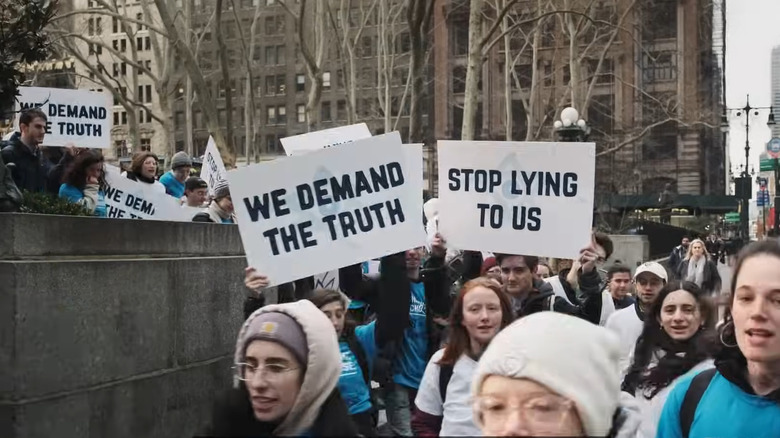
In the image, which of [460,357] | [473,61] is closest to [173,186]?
[460,357]

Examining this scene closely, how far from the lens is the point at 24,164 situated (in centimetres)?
815

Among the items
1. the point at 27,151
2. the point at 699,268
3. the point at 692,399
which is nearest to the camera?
the point at 692,399

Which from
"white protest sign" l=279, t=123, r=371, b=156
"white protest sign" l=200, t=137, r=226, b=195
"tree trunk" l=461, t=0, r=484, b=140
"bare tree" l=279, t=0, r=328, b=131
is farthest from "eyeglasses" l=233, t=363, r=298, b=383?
"tree trunk" l=461, t=0, r=484, b=140

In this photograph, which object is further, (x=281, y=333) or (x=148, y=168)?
(x=148, y=168)

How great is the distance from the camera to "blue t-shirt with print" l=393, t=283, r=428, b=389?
5.94m

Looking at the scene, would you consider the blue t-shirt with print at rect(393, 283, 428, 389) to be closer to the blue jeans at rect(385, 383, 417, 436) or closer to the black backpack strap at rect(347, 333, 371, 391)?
the blue jeans at rect(385, 383, 417, 436)

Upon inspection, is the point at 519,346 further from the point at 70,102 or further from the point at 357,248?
the point at 70,102

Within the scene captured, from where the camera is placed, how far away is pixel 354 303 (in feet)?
23.0

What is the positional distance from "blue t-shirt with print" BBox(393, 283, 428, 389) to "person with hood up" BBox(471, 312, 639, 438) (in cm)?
376

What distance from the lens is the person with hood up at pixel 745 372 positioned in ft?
9.46

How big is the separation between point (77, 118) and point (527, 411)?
1038 cm

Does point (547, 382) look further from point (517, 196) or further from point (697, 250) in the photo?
point (697, 250)

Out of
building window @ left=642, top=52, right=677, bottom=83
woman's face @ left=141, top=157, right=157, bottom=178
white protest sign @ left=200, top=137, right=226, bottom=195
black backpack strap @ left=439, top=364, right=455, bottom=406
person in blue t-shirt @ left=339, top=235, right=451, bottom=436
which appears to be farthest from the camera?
building window @ left=642, top=52, right=677, bottom=83

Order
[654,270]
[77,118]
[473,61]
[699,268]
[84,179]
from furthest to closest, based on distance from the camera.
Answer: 1. [473,61]
2. [699,268]
3. [77,118]
4. [84,179]
5. [654,270]
